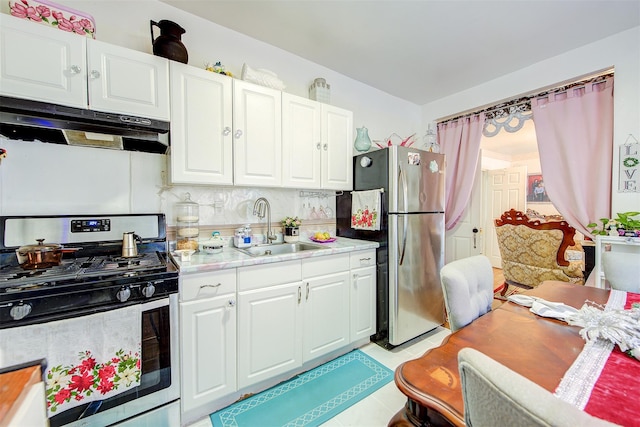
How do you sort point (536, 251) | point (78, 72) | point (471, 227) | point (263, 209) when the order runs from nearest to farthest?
point (78, 72), point (263, 209), point (536, 251), point (471, 227)

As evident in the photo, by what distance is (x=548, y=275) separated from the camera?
9.64 feet

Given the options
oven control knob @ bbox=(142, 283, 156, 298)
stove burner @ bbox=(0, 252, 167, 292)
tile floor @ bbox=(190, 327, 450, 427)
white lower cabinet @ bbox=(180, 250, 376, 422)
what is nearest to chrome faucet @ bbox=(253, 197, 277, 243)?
white lower cabinet @ bbox=(180, 250, 376, 422)

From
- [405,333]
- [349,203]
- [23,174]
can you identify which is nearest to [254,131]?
[349,203]

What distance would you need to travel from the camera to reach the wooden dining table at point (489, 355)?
2.22 feet

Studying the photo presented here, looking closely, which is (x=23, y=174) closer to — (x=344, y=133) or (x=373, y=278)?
(x=344, y=133)

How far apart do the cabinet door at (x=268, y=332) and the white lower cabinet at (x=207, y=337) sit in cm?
7

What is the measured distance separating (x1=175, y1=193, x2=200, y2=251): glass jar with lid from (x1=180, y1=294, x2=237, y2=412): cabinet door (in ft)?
1.76

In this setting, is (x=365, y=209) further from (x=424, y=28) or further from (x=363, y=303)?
(x=424, y=28)

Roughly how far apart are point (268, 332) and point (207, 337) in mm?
382

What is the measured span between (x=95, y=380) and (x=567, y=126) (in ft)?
12.5

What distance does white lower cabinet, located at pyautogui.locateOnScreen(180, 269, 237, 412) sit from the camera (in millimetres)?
1427

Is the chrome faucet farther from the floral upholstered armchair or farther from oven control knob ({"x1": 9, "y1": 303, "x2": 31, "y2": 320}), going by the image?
the floral upholstered armchair

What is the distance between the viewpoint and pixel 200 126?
5.64ft

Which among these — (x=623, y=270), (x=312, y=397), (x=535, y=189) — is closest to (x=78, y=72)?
(x=312, y=397)
